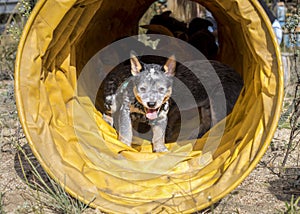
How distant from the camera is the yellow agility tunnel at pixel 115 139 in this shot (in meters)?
3.48

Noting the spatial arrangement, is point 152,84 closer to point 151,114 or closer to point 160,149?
point 151,114

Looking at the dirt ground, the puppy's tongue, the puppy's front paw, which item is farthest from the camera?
the puppy's front paw

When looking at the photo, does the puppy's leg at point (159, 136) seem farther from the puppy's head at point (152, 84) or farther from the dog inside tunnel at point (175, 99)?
the puppy's head at point (152, 84)

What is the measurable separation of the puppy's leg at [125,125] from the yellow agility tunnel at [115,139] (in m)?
0.16

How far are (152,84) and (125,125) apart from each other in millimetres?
486

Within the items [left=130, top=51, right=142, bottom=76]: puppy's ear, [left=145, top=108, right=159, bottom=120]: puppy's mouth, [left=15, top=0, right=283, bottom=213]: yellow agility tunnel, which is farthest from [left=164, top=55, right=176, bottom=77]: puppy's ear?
[left=15, top=0, right=283, bottom=213]: yellow agility tunnel

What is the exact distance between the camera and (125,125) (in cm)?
491

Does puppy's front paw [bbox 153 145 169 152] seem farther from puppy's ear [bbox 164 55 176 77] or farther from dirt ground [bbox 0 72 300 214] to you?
dirt ground [bbox 0 72 300 214]

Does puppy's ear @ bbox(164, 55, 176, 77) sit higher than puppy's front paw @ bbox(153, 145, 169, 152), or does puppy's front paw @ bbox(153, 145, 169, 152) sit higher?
puppy's ear @ bbox(164, 55, 176, 77)

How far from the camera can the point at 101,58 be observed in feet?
19.4

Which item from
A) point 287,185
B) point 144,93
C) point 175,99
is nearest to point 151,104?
point 144,93

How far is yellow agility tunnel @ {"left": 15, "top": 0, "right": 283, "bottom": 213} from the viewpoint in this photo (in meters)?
3.48

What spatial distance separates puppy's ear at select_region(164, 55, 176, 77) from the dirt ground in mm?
1165

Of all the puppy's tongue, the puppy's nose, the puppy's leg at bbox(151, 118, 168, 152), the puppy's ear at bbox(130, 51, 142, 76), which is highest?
the puppy's ear at bbox(130, 51, 142, 76)
